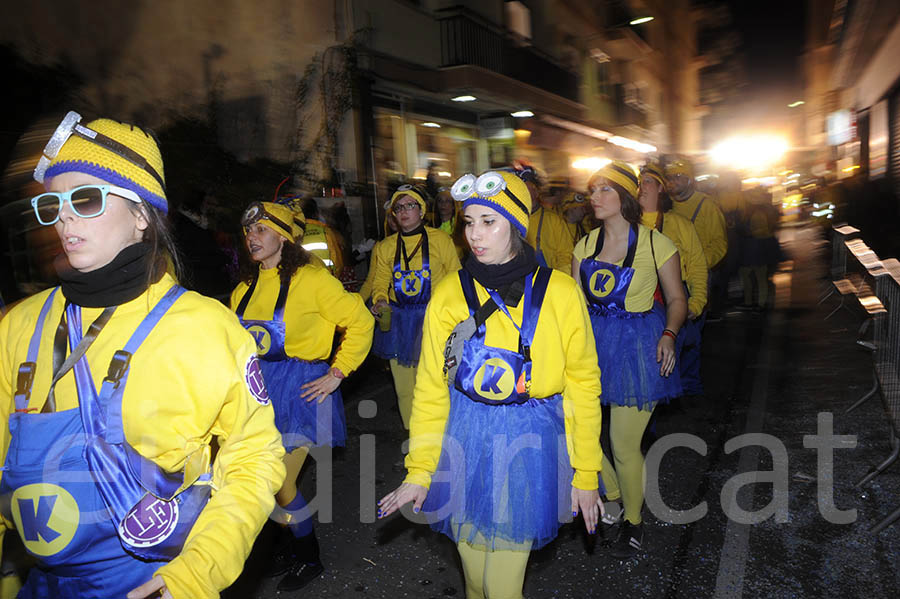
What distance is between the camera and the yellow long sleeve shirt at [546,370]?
2.64m

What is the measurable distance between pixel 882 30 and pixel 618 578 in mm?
18223

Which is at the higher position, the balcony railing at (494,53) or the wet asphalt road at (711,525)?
the balcony railing at (494,53)

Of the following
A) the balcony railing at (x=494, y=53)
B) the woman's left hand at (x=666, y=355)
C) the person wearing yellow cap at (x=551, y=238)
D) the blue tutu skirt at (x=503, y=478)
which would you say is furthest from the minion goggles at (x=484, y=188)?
the balcony railing at (x=494, y=53)

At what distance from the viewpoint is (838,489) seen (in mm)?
4672

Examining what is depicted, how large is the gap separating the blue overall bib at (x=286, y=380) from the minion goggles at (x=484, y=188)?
4.71ft

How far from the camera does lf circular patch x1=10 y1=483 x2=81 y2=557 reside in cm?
163

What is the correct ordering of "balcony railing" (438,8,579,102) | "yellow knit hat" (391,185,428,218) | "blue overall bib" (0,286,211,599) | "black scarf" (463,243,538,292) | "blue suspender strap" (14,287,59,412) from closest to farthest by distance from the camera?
"blue overall bib" (0,286,211,599), "blue suspender strap" (14,287,59,412), "black scarf" (463,243,538,292), "yellow knit hat" (391,185,428,218), "balcony railing" (438,8,579,102)

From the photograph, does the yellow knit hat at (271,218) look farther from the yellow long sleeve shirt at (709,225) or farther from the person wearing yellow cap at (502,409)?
the yellow long sleeve shirt at (709,225)

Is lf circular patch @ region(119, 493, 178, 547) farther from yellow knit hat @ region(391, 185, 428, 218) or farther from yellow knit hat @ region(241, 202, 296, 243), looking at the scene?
yellow knit hat @ region(391, 185, 428, 218)

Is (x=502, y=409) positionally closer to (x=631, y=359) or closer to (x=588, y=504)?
(x=588, y=504)

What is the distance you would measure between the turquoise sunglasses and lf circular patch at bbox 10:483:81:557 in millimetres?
736

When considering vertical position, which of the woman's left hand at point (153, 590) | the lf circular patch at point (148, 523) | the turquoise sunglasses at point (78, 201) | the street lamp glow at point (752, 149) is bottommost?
the woman's left hand at point (153, 590)

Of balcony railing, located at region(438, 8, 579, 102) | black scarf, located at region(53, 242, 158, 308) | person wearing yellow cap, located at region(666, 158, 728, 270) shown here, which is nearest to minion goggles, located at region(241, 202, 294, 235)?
black scarf, located at region(53, 242, 158, 308)

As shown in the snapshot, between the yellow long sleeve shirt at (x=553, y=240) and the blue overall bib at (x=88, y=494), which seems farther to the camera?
the yellow long sleeve shirt at (x=553, y=240)
